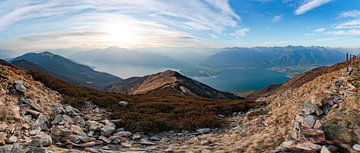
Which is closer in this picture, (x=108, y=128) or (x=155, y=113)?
(x=108, y=128)

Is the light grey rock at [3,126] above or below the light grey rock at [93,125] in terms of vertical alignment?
above

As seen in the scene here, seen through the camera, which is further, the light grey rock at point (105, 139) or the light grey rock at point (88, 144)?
the light grey rock at point (105, 139)

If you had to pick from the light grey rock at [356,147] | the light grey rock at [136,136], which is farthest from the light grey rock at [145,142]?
the light grey rock at [356,147]

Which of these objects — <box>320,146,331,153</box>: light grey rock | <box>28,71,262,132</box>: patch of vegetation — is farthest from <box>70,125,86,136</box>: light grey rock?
<box>320,146,331,153</box>: light grey rock

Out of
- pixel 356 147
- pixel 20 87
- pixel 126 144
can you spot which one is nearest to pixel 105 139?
pixel 126 144

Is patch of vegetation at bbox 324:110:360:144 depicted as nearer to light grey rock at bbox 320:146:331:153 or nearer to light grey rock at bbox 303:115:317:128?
light grey rock at bbox 303:115:317:128

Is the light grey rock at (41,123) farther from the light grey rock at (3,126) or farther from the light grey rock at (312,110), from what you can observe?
the light grey rock at (312,110)

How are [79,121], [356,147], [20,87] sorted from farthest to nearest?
[20,87] → [79,121] → [356,147]

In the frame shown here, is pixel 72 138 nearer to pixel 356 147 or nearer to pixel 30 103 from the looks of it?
pixel 30 103
